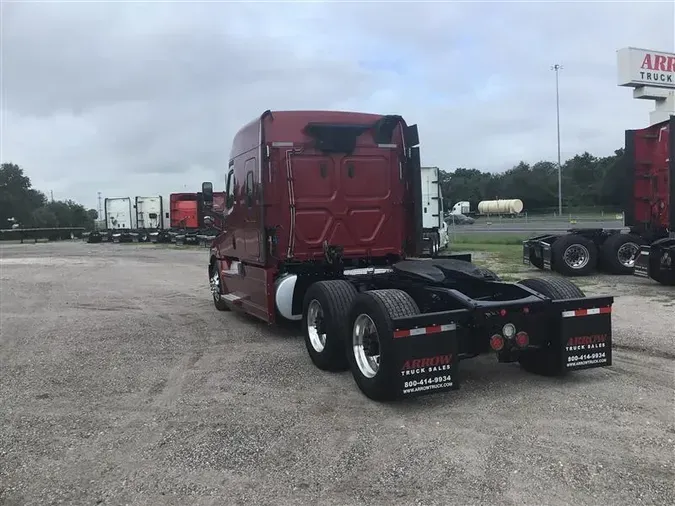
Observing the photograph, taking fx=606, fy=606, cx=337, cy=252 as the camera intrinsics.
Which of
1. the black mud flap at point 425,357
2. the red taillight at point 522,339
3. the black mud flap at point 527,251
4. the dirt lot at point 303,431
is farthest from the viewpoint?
the black mud flap at point 527,251

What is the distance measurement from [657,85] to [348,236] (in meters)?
22.2

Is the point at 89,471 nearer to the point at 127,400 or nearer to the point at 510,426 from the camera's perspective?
the point at 127,400

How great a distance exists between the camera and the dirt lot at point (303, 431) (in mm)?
3693

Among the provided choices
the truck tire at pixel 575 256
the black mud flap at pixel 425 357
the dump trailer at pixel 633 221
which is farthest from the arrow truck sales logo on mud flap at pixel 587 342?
the truck tire at pixel 575 256

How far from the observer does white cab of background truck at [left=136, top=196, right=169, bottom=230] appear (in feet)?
150

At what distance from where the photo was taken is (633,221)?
15344mm

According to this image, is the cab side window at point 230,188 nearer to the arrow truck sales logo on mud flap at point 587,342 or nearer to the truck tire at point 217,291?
the truck tire at point 217,291

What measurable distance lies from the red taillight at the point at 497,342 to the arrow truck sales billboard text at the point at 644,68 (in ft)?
76.6

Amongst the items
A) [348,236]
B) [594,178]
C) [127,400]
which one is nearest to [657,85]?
[348,236]

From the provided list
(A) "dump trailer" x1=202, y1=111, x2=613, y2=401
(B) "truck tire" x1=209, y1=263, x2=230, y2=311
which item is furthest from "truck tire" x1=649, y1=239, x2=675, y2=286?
(B) "truck tire" x1=209, y1=263, x2=230, y2=311

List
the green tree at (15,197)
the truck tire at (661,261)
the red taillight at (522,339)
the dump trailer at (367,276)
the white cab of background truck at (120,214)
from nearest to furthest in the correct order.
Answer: the dump trailer at (367,276), the red taillight at (522,339), the truck tire at (661,261), the white cab of background truck at (120,214), the green tree at (15,197)

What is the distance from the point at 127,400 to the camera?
18.6 feet

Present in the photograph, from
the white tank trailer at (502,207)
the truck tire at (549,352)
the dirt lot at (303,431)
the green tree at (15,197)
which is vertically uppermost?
the green tree at (15,197)

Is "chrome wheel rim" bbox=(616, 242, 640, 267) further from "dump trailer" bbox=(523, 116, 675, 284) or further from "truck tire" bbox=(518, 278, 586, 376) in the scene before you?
"truck tire" bbox=(518, 278, 586, 376)
